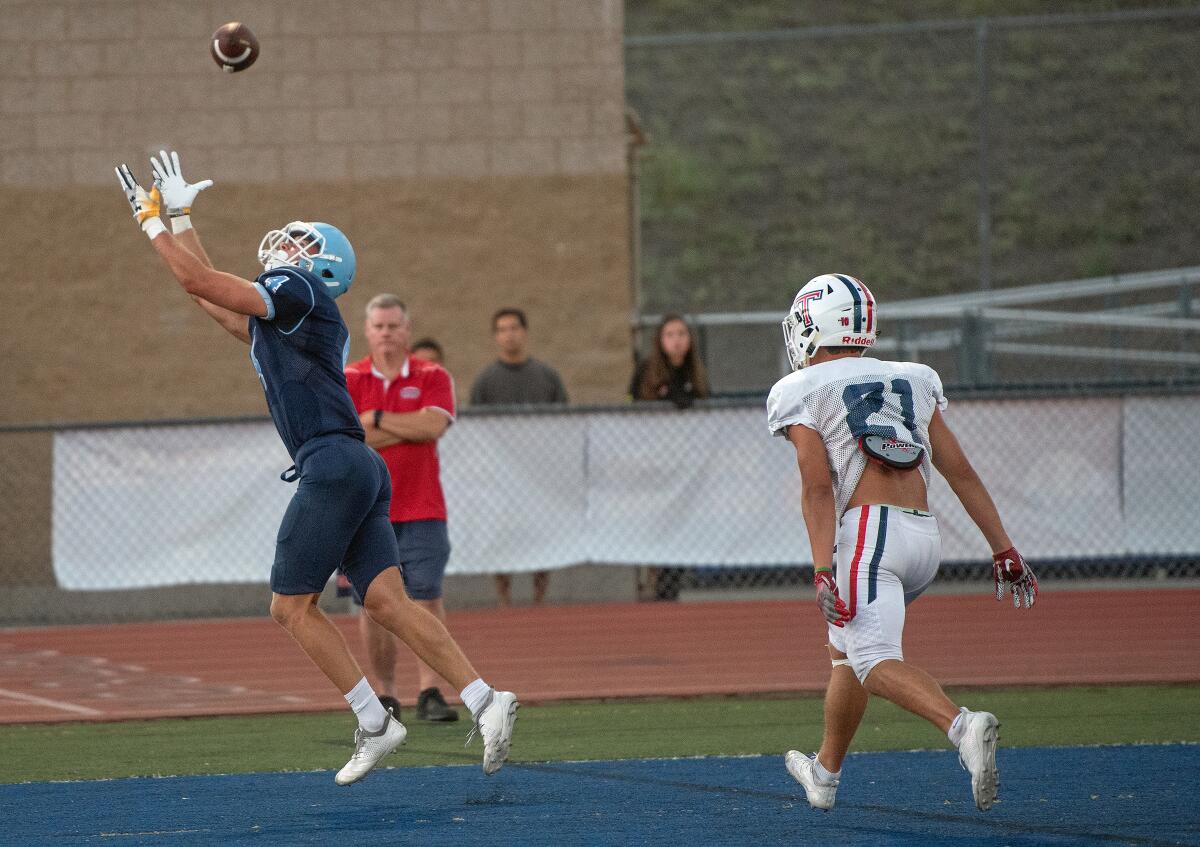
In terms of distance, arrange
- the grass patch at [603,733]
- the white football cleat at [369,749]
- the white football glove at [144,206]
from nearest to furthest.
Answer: the white football glove at [144,206], the white football cleat at [369,749], the grass patch at [603,733]

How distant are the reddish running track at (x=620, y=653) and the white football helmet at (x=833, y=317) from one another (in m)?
3.99

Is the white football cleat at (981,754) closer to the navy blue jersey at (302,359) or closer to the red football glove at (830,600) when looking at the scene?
the red football glove at (830,600)

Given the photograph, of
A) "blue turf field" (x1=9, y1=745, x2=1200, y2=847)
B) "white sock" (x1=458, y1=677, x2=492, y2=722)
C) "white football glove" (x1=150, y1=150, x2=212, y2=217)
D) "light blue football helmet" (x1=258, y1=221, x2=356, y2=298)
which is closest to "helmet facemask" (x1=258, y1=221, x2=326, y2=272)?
"light blue football helmet" (x1=258, y1=221, x2=356, y2=298)

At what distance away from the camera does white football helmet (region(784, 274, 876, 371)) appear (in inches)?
233

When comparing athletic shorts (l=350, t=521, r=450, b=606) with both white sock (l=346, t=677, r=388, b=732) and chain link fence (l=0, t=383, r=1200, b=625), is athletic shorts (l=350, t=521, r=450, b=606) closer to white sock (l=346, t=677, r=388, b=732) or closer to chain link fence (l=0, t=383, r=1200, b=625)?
white sock (l=346, t=677, r=388, b=732)

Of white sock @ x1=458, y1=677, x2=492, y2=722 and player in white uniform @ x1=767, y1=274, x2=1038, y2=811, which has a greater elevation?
player in white uniform @ x1=767, y1=274, x2=1038, y2=811

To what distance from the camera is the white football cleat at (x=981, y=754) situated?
17.5 feet

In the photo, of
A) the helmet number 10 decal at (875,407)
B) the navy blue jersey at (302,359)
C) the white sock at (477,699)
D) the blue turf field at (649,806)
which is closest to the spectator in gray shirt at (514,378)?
the blue turf field at (649,806)

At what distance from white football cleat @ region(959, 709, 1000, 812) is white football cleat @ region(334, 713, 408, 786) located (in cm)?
225

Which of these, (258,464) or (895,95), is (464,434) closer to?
(258,464)

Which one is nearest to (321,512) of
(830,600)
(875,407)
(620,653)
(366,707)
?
(366,707)

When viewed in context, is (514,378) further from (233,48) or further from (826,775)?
(826,775)

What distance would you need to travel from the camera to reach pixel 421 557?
8805mm

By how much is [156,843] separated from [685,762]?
2.47 metres
